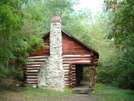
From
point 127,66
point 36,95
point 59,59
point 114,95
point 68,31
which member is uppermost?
point 68,31

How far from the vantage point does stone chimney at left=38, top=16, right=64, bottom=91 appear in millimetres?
12594

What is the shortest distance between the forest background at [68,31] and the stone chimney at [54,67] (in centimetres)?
141

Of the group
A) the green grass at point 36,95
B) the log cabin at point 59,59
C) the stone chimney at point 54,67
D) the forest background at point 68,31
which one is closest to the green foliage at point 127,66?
the forest background at point 68,31

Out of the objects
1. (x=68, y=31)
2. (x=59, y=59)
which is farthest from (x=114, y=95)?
(x=68, y=31)

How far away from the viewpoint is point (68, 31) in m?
21.8

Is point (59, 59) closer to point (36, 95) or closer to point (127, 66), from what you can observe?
point (36, 95)

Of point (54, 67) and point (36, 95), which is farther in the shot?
point (54, 67)

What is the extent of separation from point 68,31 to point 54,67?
9975 mm

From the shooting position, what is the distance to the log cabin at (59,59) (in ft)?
41.8

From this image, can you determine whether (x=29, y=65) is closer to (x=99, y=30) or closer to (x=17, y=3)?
(x=17, y=3)

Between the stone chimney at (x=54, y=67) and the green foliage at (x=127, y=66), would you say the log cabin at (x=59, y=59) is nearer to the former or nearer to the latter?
the stone chimney at (x=54, y=67)

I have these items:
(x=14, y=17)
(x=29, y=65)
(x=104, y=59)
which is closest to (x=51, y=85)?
(x=29, y=65)

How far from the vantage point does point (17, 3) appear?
660cm

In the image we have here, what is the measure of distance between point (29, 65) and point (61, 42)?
344 centimetres
